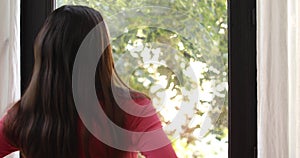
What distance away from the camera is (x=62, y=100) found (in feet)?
4.70

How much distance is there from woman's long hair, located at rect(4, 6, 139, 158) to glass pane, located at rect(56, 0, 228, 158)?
1.05 m

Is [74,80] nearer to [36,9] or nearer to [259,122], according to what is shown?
[259,122]

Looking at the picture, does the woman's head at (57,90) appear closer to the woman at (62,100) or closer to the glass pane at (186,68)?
the woman at (62,100)

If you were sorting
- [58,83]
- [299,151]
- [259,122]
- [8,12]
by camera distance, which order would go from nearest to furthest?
[58,83] < [299,151] < [259,122] < [8,12]

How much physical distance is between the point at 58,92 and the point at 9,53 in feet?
3.34

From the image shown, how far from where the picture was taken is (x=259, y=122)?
2.24m

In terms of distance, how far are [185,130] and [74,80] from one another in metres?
1.12

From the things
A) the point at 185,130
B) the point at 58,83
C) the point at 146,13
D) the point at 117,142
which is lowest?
the point at 185,130

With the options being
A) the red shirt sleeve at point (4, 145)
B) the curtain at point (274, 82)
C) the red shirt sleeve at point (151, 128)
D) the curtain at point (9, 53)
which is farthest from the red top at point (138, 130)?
the curtain at point (9, 53)

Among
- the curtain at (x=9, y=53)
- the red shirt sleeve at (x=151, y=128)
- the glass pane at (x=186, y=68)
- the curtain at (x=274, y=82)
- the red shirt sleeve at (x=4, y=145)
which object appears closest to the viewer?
the red shirt sleeve at (x=151, y=128)

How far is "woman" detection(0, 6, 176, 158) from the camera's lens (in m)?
1.43

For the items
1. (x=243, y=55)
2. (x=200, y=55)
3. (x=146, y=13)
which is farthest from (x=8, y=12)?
(x=243, y=55)

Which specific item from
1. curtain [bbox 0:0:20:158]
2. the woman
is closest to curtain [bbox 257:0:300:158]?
the woman

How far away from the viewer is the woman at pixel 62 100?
1.43 metres
